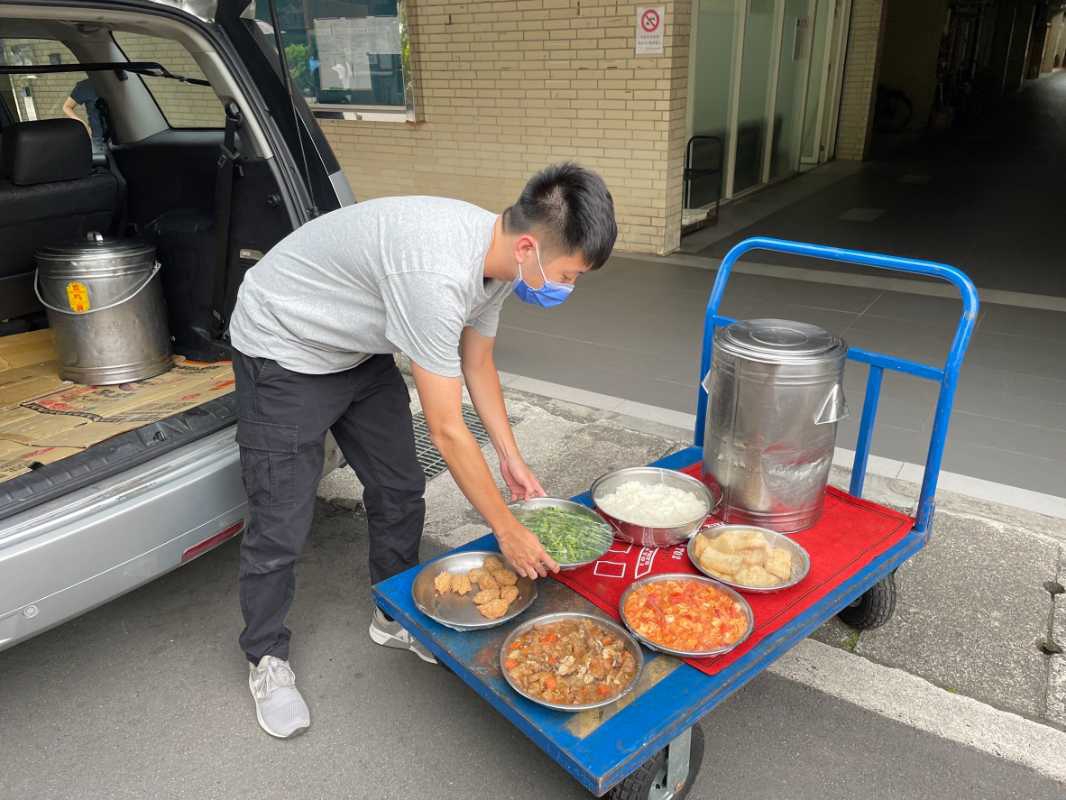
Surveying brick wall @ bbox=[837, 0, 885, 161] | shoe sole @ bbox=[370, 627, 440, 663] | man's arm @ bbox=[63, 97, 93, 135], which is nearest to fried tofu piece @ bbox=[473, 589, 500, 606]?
shoe sole @ bbox=[370, 627, 440, 663]

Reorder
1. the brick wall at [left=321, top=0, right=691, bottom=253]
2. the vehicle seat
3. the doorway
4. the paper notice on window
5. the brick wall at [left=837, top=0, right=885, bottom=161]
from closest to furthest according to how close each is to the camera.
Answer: the vehicle seat < the brick wall at [left=321, top=0, right=691, bottom=253] < the paper notice on window < the doorway < the brick wall at [left=837, top=0, right=885, bottom=161]

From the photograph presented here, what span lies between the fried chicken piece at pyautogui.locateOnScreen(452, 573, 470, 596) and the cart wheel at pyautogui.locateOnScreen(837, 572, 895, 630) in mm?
1399

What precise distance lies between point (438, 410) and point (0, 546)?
1.26 meters

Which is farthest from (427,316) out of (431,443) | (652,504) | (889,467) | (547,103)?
(547,103)

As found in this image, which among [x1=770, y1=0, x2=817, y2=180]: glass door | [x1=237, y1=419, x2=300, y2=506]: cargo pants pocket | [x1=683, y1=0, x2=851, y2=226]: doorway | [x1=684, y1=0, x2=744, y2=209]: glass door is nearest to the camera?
[x1=237, y1=419, x2=300, y2=506]: cargo pants pocket

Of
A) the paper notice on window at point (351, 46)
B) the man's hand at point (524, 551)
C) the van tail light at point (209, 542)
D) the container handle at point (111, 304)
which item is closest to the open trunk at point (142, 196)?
the container handle at point (111, 304)

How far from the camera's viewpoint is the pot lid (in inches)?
131

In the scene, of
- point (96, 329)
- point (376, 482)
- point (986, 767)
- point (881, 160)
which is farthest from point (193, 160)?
point (881, 160)

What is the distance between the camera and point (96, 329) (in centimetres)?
342

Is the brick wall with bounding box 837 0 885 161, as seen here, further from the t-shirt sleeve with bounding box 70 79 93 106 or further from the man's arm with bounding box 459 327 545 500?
the man's arm with bounding box 459 327 545 500

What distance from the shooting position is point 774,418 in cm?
255

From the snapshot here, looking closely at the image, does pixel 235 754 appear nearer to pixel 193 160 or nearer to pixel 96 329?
pixel 96 329

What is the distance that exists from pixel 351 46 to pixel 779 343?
800 centimetres

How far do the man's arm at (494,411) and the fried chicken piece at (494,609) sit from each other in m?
0.45
